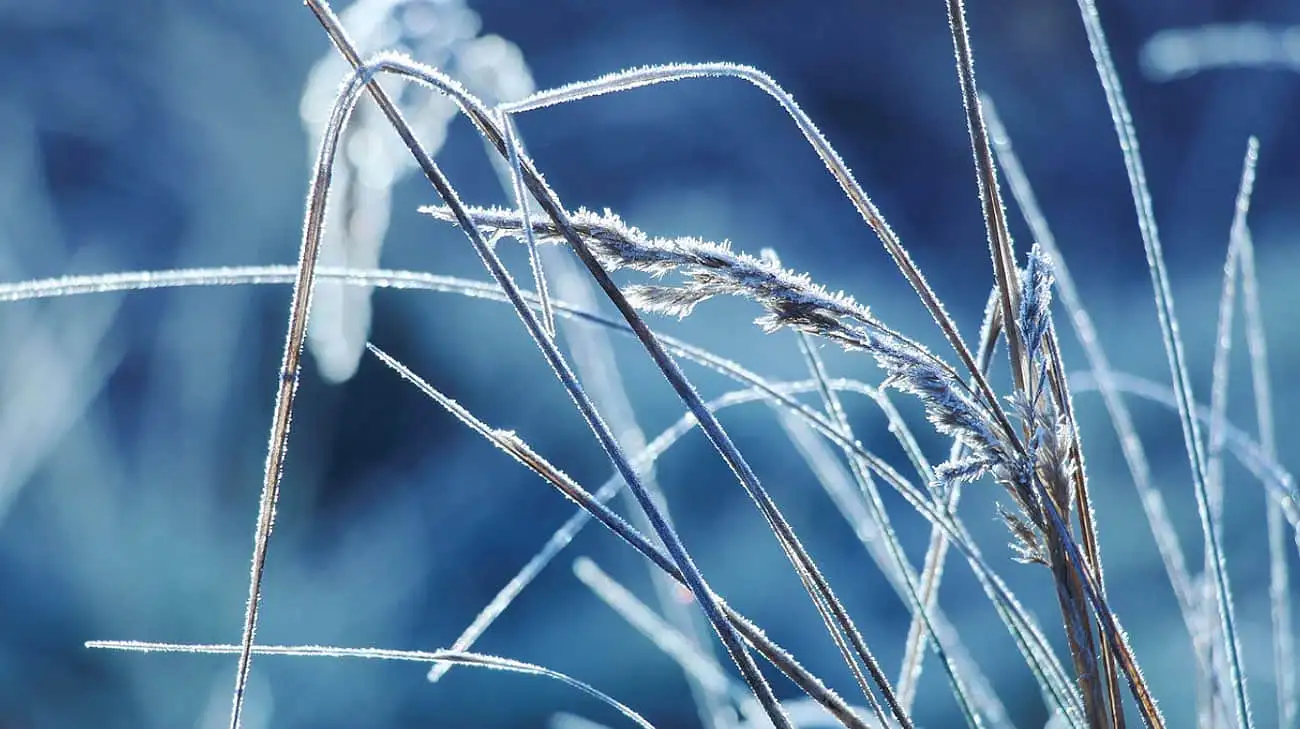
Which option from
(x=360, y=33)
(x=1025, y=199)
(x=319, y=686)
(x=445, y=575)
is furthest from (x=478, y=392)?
(x=1025, y=199)

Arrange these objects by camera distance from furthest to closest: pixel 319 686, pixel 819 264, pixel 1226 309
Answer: pixel 819 264
pixel 319 686
pixel 1226 309

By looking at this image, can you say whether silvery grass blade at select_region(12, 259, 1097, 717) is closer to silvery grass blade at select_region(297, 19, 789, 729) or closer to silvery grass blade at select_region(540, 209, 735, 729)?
silvery grass blade at select_region(297, 19, 789, 729)

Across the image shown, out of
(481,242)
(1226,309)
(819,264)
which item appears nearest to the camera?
(481,242)

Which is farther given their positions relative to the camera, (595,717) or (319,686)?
(319,686)

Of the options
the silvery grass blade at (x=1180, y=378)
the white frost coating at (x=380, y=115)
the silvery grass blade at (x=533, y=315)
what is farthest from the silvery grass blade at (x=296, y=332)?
the silvery grass blade at (x=1180, y=378)

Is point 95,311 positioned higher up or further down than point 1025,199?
higher up

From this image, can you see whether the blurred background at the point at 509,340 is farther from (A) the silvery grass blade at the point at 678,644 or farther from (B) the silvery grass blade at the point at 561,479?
(B) the silvery grass blade at the point at 561,479

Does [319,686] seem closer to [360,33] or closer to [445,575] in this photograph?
[445,575]

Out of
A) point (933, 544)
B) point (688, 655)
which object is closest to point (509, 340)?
point (688, 655)
